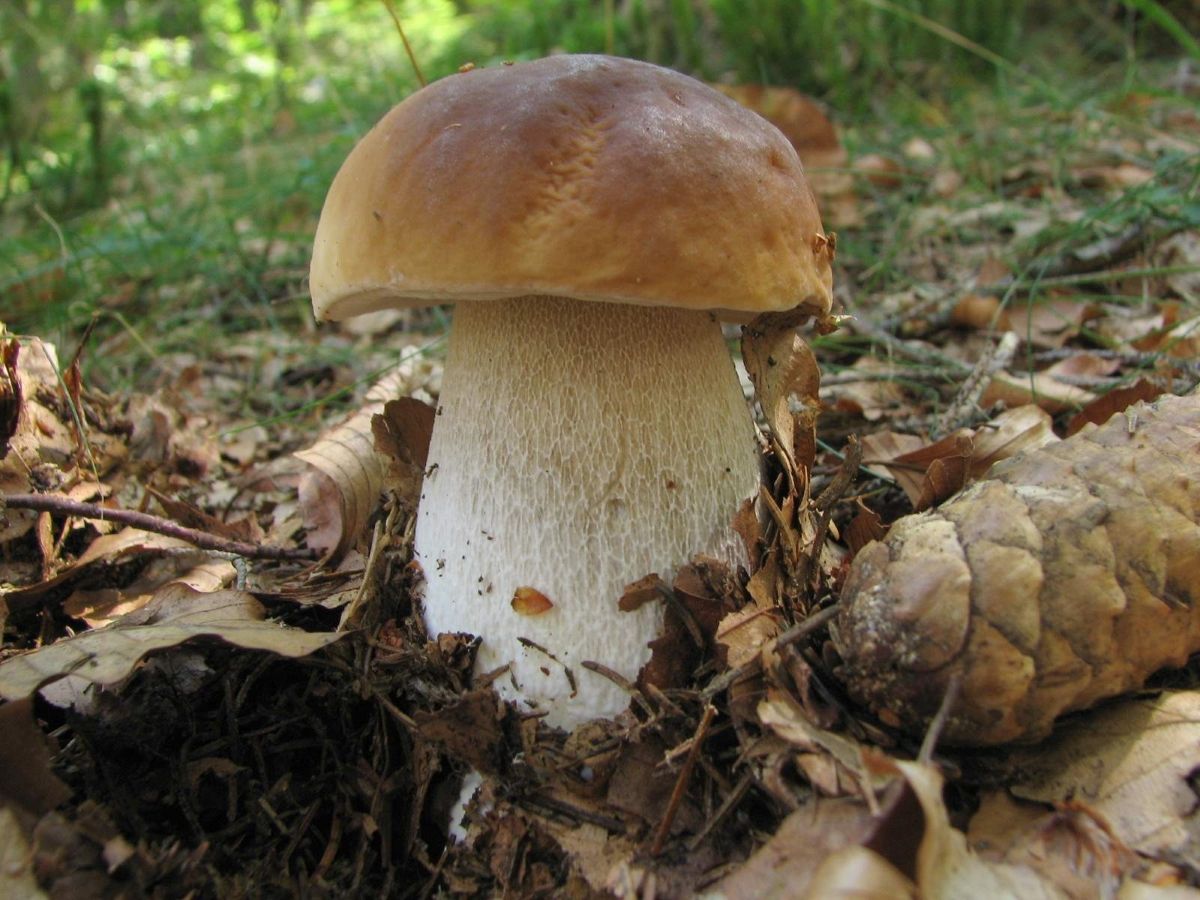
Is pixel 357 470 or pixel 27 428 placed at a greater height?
pixel 27 428

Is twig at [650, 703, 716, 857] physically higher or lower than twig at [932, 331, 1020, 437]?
higher

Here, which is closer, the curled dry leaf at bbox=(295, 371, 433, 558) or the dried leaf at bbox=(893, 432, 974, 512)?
the dried leaf at bbox=(893, 432, 974, 512)

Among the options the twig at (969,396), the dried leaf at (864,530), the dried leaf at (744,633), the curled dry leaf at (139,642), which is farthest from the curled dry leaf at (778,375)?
the curled dry leaf at (139,642)

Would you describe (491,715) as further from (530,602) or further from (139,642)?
(139,642)

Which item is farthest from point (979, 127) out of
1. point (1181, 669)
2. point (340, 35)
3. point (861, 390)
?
point (340, 35)

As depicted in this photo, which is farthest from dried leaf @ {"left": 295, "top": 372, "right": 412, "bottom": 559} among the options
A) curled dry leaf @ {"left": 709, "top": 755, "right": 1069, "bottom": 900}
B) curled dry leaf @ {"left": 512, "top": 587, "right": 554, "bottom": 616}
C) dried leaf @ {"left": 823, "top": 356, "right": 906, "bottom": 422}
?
dried leaf @ {"left": 823, "top": 356, "right": 906, "bottom": 422}

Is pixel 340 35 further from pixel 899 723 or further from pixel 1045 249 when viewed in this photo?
pixel 899 723

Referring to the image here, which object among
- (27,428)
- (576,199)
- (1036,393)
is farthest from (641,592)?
(27,428)

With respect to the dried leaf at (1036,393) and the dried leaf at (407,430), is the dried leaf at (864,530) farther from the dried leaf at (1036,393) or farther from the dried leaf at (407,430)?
the dried leaf at (407,430)

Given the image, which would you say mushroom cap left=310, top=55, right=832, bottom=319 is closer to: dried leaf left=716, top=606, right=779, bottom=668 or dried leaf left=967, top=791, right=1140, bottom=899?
dried leaf left=716, top=606, right=779, bottom=668

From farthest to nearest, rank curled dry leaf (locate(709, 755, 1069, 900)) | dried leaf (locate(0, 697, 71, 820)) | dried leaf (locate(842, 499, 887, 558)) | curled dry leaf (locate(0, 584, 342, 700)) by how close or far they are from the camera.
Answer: dried leaf (locate(842, 499, 887, 558)), curled dry leaf (locate(0, 584, 342, 700)), dried leaf (locate(0, 697, 71, 820)), curled dry leaf (locate(709, 755, 1069, 900))
